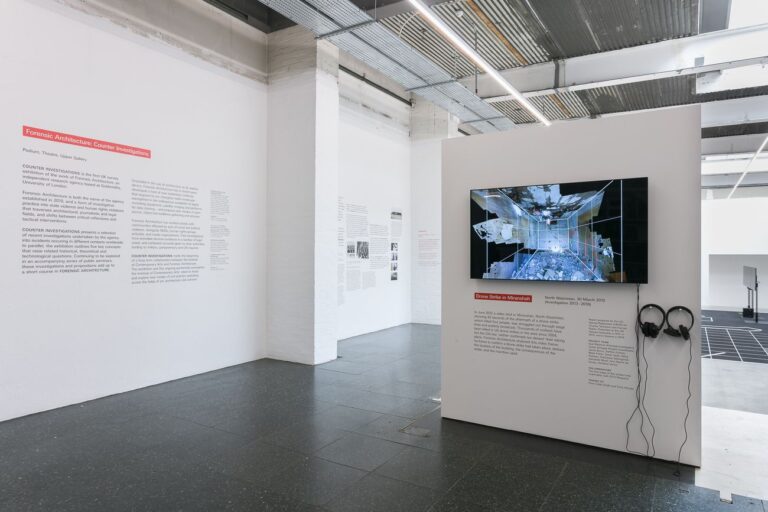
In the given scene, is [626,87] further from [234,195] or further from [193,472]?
[193,472]

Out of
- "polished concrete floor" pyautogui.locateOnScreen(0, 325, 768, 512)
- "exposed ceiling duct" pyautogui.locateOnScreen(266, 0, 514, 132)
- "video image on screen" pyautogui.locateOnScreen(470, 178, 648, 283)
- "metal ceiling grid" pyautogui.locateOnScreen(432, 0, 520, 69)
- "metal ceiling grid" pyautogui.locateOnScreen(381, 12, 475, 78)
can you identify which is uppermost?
"metal ceiling grid" pyautogui.locateOnScreen(432, 0, 520, 69)

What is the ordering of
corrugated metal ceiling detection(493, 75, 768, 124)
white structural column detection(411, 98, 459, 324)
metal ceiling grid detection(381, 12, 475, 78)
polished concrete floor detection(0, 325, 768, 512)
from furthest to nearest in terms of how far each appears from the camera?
white structural column detection(411, 98, 459, 324), corrugated metal ceiling detection(493, 75, 768, 124), metal ceiling grid detection(381, 12, 475, 78), polished concrete floor detection(0, 325, 768, 512)

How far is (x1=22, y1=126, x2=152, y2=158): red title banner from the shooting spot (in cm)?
407

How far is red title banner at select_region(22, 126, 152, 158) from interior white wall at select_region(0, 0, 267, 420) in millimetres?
50

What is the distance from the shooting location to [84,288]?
14.5 ft

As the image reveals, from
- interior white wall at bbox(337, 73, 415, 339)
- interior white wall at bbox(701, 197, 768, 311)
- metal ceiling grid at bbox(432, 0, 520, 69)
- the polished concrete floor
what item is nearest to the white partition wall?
the polished concrete floor

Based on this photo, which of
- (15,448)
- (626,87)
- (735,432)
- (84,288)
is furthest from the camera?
(626,87)

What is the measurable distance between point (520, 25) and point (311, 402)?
16.8 ft

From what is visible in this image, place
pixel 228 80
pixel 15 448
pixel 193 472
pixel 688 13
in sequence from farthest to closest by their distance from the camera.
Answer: pixel 228 80 → pixel 688 13 → pixel 15 448 → pixel 193 472

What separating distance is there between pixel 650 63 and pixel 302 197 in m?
5.03

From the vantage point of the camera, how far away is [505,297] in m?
3.85

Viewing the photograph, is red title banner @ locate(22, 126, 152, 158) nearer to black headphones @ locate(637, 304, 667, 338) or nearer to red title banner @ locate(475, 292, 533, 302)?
red title banner @ locate(475, 292, 533, 302)

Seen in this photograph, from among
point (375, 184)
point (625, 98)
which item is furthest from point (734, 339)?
point (375, 184)

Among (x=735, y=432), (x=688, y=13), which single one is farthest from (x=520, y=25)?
(x=735, y=432)
